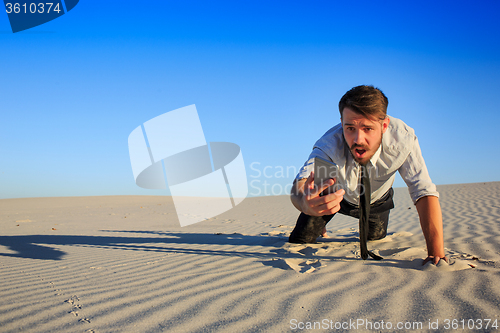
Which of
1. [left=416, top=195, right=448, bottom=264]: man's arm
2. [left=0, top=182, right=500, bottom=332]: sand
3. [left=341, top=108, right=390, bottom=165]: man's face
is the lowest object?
[left=0, top=182, right=500, bottom=332]: sand

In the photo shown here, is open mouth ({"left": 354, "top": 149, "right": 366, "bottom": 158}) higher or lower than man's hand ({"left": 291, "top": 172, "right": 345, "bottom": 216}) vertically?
higher

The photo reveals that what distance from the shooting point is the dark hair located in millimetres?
2195

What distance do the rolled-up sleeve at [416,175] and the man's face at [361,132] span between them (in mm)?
352

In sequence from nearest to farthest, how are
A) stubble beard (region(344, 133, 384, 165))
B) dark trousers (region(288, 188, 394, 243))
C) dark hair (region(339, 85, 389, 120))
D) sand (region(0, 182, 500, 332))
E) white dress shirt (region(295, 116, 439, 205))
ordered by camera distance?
sand (region(0, 182, 500, 332)), dark hair (region(339, 85, 389, 120)), stubble beard (region(344, 133, 384, 165)), white dress shirt (region(295, 116, 439, 205)), dark trousers (region(288, 188, 394, 243))

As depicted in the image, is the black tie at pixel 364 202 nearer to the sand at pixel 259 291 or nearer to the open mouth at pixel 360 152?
the open mouth at pixel 360 152

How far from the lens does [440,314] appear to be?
154 cm

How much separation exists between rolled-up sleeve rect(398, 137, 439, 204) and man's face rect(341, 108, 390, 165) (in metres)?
0.35

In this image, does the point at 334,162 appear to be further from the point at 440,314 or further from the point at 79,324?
the point at 79,324

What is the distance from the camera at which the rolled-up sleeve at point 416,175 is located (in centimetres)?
239

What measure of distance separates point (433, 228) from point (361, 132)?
95 cm


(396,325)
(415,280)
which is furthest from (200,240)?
(396,325)

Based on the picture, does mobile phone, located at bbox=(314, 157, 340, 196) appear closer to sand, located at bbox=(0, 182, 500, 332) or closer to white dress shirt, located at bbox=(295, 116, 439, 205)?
white dress shirt, located at bbox=(295, 116, 439, 205)

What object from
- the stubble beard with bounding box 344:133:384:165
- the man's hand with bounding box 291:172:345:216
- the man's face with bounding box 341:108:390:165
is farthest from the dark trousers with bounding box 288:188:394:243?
the man's hand with bounding box 291:172:345:216

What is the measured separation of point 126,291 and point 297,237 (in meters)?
2.11
